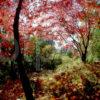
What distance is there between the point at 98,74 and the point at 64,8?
700 cm

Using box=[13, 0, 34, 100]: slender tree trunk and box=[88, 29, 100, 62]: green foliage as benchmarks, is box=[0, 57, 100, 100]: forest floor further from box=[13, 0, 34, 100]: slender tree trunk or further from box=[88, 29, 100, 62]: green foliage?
box=[88, 29, 100, 62]: green foliage

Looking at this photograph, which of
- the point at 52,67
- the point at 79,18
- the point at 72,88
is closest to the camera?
the point at 72,88

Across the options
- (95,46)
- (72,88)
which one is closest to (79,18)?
(95,46)

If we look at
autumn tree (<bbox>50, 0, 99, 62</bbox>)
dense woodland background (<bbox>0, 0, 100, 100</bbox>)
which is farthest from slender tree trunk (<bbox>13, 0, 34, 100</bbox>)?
autumn tree (<bbox>50, 0, 99, 62</bbox>)

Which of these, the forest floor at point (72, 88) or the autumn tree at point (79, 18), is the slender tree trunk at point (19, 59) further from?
the autumn tree at point (79, 18)

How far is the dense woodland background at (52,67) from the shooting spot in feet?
41.0

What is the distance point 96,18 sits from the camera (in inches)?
798

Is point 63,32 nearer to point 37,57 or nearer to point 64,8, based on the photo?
point 64,8

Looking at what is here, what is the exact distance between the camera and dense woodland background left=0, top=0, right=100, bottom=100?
492 inches

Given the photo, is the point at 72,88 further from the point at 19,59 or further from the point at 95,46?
the point at 95,46

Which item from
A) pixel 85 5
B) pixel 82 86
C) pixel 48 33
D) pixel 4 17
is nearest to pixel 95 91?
pixel 82 86

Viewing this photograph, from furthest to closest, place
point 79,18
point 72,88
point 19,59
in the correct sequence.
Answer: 1. point 79,18
2. point 72,88
3. point 19,59

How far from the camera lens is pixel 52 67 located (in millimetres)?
32531

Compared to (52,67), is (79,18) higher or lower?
higher
